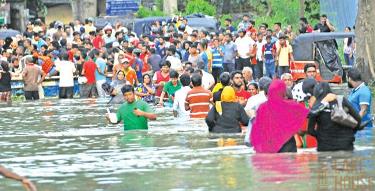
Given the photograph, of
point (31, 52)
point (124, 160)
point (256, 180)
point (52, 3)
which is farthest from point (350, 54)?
point (52, 3)

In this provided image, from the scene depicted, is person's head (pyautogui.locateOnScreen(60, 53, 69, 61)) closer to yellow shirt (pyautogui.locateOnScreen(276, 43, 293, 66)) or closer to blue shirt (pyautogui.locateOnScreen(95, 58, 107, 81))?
blue shirt (pyautogui.locateOnScreen(95, 58, 107, 81))

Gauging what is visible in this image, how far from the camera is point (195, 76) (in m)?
25.7

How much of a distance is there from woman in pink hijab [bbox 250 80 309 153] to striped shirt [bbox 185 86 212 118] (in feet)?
21.3

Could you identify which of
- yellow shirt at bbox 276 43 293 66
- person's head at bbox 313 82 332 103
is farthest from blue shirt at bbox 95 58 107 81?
person's head at bbox 313 82 332 103

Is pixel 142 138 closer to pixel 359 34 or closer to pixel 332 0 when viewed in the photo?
pixel 359 34

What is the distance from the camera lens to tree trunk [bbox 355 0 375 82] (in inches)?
1391

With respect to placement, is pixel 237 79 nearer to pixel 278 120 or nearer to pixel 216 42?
pixel 278 120

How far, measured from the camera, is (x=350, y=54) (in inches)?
1699

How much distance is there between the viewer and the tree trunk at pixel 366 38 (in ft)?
116

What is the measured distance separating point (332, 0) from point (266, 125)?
34.1m

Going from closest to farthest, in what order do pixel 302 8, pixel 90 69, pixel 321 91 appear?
pixel 321 91, pixel 90 69, pixel 302 8

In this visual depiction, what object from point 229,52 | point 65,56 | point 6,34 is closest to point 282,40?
point 229,52

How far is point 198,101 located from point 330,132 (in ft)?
23.5

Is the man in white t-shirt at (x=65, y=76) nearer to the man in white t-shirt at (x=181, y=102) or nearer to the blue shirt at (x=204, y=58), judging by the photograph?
the blue shirt at (x=204, y=58)
